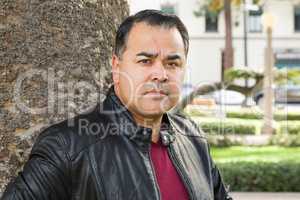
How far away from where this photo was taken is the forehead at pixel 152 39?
5.40ft

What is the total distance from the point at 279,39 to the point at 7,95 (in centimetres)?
3728

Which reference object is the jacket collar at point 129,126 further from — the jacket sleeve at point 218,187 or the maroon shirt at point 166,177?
the jacket sleeve at point 218,187

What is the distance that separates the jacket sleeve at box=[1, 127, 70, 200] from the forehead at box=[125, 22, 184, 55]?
334mm

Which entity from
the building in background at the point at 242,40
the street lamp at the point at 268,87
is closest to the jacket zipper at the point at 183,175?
the street lamp at the point at 268,87

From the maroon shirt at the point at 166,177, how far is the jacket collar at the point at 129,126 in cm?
4

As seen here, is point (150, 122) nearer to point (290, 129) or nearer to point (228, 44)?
point (290, 129)

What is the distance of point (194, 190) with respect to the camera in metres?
1.70

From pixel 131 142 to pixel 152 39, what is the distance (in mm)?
291

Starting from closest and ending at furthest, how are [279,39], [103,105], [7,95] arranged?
[103,105]
[7,95]
[279,39]

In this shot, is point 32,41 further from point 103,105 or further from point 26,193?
point 26,193

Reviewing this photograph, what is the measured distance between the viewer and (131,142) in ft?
5.47

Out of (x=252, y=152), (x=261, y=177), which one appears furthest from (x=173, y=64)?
(x=252, y=152)

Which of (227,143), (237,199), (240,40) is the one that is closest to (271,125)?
(227,143)

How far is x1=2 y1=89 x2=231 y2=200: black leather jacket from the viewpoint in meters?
1.53
